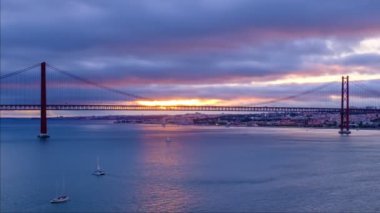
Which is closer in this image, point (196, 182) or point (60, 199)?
point (60, 199)

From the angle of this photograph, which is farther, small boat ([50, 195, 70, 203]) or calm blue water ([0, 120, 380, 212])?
small boat ([50, 195, 70, 203])

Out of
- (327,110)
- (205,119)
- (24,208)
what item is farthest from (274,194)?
(205,119)

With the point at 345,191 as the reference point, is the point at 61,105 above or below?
above

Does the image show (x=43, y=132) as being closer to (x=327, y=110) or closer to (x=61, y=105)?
(x=61, y=105)

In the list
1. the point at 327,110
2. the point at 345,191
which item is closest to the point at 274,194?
the point at 345,191

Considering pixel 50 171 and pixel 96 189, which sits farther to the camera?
pixel 50 171

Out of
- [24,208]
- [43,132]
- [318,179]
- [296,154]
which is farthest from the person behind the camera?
[43,132]

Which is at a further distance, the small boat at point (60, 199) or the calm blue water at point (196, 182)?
the small boat at point (60, 199)

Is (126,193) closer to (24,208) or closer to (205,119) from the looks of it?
(24,208)

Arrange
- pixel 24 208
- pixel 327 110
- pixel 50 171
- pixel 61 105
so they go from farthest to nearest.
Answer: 1. pixel 327 110
2. pixel 61 105
3. pixel 50 171
4. pixel 24 208
